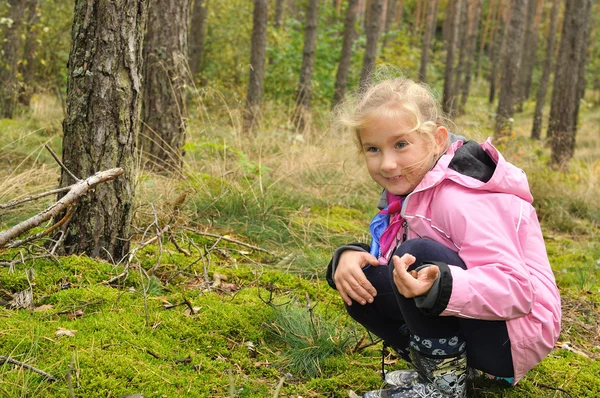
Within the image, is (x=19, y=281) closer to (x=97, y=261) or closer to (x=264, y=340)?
(x=97, y=261)

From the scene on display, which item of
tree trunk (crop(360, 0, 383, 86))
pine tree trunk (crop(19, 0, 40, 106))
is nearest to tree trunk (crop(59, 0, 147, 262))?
pine tree trunk (crop(19, 0, 40, 106))

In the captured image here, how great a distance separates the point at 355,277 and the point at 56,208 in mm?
1116

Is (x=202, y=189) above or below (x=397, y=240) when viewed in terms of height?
below

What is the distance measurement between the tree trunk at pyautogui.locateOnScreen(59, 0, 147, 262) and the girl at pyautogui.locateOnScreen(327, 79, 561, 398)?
3.55 feet

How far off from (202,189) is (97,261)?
5.08 ft

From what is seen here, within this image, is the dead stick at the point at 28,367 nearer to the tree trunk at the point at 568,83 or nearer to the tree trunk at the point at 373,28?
the tree trunk at the point at 568,83

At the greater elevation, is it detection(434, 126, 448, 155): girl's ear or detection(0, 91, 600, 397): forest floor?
detection(434, 126, 448, 155): girl's ear

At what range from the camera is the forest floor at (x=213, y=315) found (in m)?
1.91

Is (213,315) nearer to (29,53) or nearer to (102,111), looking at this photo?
(102,111)

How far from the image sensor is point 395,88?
2.05 meters

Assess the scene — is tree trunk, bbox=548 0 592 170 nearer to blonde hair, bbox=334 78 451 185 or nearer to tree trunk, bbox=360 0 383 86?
tree trunk, bbox=360 0 383 86

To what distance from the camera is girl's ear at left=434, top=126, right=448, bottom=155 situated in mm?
2037

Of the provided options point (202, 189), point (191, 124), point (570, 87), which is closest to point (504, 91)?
point (570, 87)

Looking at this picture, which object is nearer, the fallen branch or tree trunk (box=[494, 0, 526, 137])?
the fallen branch
